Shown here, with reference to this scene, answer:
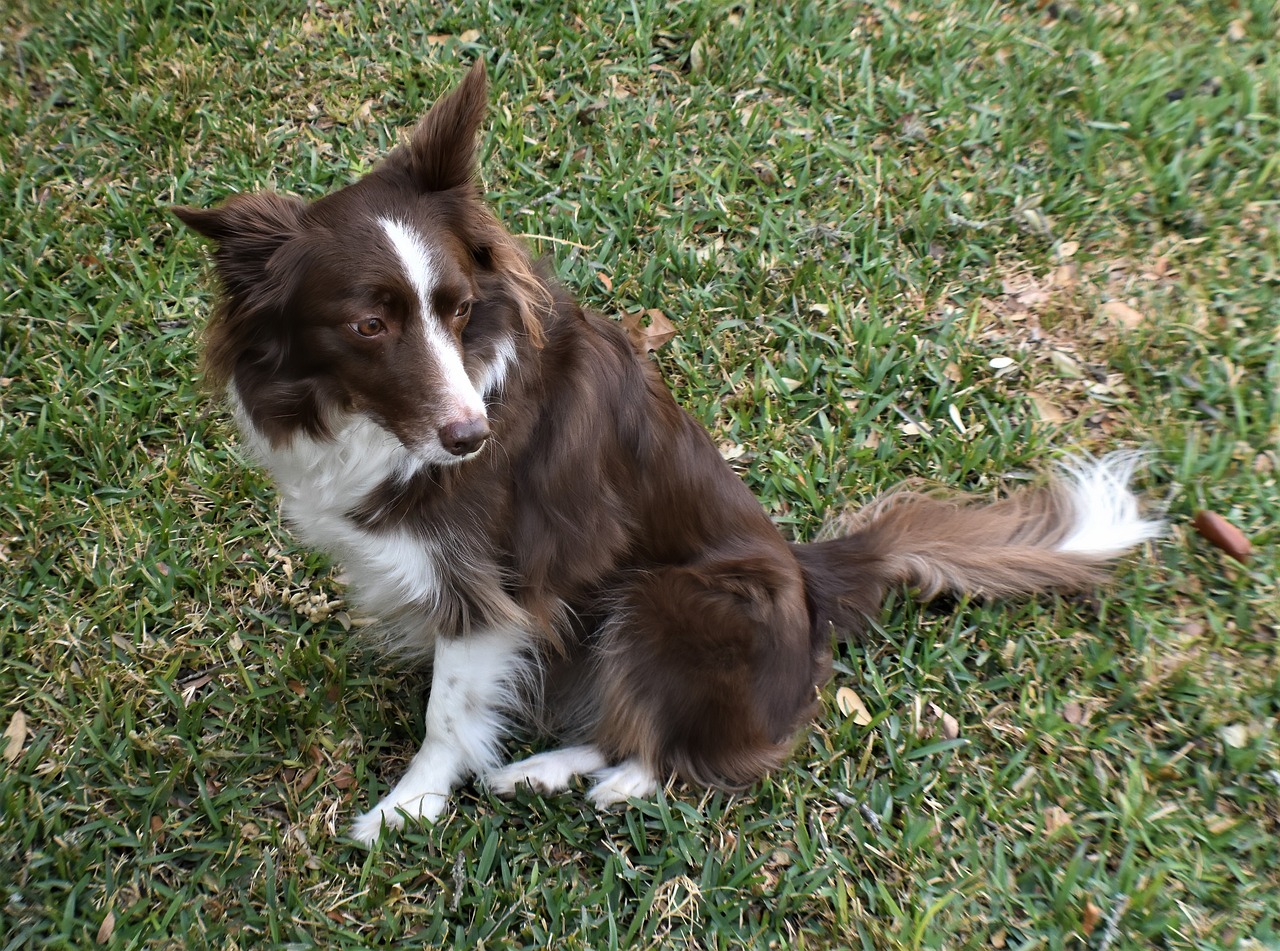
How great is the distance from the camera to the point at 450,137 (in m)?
2.51

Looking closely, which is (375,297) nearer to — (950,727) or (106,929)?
(106,929)

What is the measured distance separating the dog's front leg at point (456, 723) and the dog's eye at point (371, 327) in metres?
0.98

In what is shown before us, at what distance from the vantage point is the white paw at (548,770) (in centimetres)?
320

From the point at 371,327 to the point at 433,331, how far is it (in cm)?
15

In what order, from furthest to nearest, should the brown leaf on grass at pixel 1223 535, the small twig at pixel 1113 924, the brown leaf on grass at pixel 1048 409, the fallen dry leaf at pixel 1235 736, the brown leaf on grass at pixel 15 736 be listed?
the brown leaf on grass at pixel 1048 409, the brown leaf on grass at pixel 1223 535, the fallen dry leaf at pixel 1235 736, the brown leaf on grass at pixel 15 736, the small twig at pixel 1113 924

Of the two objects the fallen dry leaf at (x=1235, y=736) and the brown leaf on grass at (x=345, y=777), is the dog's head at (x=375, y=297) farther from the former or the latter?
the fallen dry leaf at (x=1235, y=736)

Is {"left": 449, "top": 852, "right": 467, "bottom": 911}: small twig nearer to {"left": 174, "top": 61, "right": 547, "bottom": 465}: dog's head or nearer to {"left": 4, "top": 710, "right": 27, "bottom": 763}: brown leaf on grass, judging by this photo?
{"left": 174, "top": 61, "right": 547, "bottom": 465}: dog's head

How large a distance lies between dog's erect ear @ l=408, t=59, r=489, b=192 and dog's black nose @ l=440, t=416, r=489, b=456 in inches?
26.1

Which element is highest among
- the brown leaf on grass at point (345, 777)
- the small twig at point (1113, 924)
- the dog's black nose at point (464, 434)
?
the dog's black nose at point (464, 434)

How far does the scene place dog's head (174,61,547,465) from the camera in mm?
2428

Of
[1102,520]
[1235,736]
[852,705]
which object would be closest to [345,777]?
[852,705]

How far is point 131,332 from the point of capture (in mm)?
4199

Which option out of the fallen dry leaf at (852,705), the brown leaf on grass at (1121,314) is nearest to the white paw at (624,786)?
the fallen dry leaf at (852,705)

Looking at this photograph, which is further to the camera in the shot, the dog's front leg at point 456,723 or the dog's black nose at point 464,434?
the dog's front leg at point 456,723
